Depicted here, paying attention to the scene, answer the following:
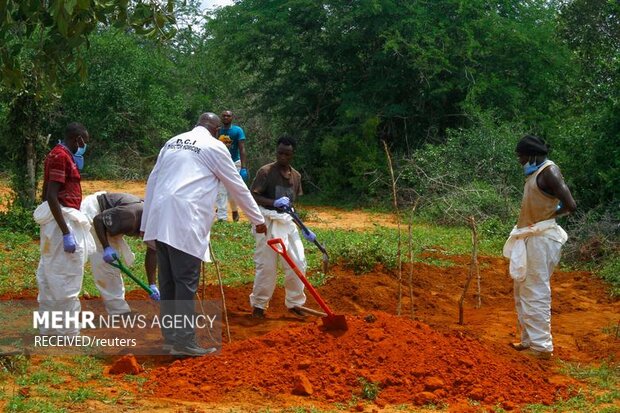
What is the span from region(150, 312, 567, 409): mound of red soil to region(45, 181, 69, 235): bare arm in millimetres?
1399

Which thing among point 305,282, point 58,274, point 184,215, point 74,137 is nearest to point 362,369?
point 305,282

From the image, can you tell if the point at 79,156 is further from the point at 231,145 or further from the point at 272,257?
the point at 231,145

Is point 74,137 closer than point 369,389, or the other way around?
point 369,389

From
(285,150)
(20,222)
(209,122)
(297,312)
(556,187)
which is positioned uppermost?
(209,122)

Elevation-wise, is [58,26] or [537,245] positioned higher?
[58,26]

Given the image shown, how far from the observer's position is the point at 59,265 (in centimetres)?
670

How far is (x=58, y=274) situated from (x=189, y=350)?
1.23 m

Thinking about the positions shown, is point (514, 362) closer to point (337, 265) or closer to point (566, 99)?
point (337, 265)

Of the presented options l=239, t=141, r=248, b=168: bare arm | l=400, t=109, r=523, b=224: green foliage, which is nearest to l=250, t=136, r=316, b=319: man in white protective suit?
l=239, t=141, r=248, b=168: bare arm

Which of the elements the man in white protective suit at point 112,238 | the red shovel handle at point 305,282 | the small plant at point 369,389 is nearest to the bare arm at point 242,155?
the man in white protective suit at point 112,238

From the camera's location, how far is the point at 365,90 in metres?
18.2

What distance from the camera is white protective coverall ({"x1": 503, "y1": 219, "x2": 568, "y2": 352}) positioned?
6.86 m

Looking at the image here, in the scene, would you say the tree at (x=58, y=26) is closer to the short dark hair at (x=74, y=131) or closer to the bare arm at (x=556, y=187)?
the short dark hair at (x=74, y=131)

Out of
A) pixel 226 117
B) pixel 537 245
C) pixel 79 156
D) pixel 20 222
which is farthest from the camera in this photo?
pixel 226 117
